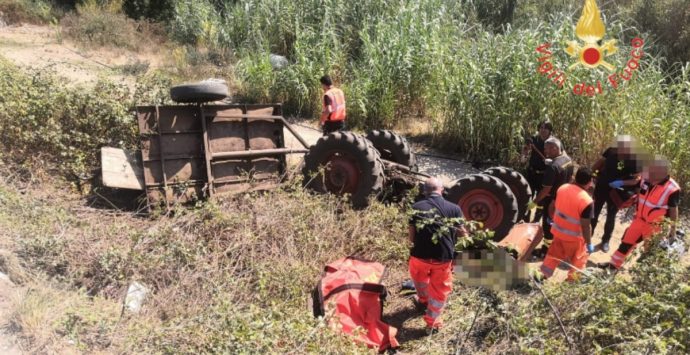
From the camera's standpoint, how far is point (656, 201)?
4.43 metres

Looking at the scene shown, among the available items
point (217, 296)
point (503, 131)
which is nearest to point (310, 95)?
point (503, 131)

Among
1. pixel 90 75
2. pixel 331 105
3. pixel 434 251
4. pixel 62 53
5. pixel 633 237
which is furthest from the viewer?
pixel 62 53

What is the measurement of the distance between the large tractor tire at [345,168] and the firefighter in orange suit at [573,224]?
1852 millimetres

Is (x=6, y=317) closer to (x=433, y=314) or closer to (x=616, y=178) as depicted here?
(x=433, y=314)

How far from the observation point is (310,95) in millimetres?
10250

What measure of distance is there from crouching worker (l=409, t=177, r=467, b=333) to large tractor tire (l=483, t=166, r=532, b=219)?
1.65 meters

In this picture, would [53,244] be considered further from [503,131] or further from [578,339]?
[503,131]

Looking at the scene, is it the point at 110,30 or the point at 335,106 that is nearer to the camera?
the point at 335,106

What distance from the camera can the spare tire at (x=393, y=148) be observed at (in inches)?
237

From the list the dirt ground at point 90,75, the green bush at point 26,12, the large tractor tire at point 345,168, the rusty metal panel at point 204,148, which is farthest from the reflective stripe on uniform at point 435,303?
the green bush at point 26,12

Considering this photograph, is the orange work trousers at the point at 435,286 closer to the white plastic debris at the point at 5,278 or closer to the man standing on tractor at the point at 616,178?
the man standing on tractor at the point at 616,178

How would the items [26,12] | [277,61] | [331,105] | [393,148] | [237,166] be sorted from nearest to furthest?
1. [237,166]
2. [393,148]
3. [331,105]
4. [277,61]
5. [26,12]

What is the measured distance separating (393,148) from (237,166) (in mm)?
1981

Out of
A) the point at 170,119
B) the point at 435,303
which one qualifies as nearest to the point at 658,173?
the point at 435,303
